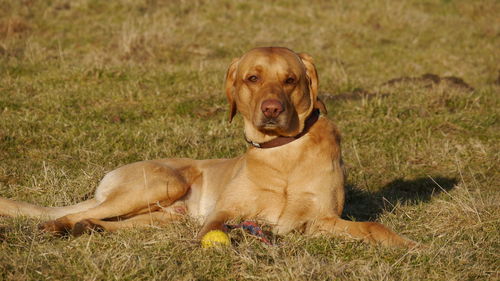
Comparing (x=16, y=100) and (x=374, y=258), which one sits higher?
(x=374, y=258)

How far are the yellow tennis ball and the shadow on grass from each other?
55.1 inches

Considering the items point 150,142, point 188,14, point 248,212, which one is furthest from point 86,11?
point 248,212

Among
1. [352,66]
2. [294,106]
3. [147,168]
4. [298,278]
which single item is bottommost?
[352,66]

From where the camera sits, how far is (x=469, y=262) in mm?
3695

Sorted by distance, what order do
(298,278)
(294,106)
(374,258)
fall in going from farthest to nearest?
(294,106)
(374,258)
(298,278)

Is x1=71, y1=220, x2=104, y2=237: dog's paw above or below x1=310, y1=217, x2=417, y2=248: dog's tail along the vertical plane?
below

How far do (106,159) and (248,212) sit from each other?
2.28m

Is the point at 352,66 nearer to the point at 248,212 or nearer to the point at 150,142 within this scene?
the point at 150,142

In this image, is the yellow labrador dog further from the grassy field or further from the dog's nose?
the grassy field

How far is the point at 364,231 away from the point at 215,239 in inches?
36.8

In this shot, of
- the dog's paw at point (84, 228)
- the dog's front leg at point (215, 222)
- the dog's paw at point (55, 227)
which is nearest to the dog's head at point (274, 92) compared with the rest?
the dog's front leg at point (215, 222)

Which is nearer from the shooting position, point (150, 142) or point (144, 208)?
point (144, 208)

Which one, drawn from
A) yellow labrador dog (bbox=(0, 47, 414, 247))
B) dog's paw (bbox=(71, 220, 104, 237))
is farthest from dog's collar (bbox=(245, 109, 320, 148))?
dog's paw (bbox=(71, 220, 104, 237))

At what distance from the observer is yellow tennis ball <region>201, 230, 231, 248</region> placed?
12.4ft
